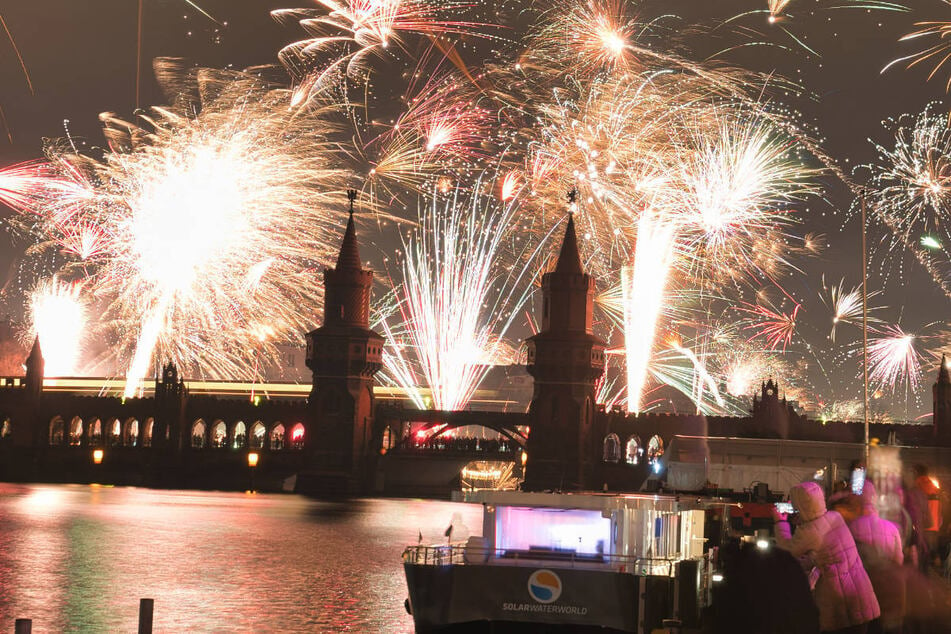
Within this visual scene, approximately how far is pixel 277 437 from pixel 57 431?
17313mm

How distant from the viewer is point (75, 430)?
4213 inches

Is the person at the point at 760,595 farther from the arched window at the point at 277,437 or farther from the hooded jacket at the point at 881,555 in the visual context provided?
the arched window at the point at 277,437

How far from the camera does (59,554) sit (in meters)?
41.4

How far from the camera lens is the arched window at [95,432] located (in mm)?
104625

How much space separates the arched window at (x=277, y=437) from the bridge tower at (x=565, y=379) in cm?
1995

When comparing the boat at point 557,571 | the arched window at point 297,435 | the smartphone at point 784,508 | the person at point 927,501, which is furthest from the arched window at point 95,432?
the person at point 927,501

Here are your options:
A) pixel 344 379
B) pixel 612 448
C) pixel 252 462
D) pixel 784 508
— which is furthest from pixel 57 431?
pixel 784 508

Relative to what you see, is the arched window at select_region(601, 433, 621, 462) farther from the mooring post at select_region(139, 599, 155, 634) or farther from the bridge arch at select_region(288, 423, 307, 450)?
the mooring post at select_region(139, 599, 155, 634)

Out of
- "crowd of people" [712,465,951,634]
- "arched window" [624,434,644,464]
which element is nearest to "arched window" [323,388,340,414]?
"arched window" [624,434,644,464]

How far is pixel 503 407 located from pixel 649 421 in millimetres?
61249

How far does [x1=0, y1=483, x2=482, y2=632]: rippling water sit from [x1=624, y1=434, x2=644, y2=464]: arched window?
25.1m

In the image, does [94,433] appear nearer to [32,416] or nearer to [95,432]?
[95,432]

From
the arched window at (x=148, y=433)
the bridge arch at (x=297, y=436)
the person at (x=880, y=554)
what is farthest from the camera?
the arched window at (x=148, y=433)

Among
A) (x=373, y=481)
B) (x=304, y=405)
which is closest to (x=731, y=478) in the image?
(x=373, y=481)
